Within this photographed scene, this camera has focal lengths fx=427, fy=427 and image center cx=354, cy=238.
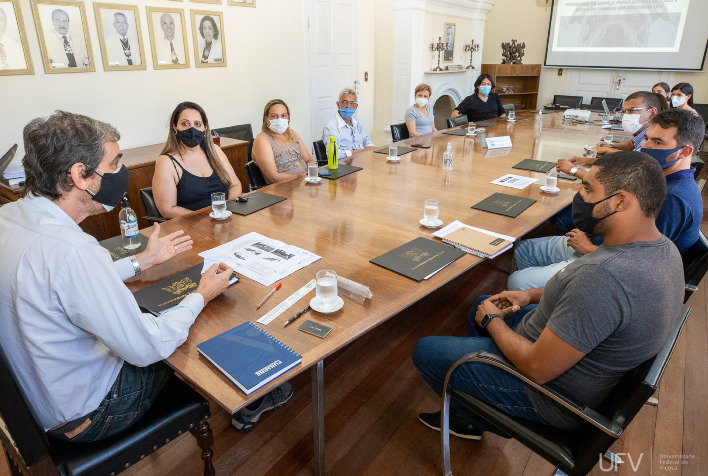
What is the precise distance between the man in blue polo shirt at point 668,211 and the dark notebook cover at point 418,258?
0.59m

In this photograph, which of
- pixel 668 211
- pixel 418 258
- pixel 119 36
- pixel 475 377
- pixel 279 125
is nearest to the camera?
pixel 475 377

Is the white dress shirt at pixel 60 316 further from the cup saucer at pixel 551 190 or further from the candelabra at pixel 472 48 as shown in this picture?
the candelabra at pixel 472 48

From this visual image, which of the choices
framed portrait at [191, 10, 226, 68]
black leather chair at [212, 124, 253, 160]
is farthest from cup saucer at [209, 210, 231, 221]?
framed portrait at [191, 10, 226, 68]

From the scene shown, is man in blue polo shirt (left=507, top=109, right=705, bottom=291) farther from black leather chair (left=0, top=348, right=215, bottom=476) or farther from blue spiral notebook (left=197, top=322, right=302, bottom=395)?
black leather chair (left=0, top=348, right=215, bottom=476)

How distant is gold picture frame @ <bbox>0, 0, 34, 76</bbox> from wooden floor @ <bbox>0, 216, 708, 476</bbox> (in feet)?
9.21

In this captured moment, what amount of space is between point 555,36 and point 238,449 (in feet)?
28.7

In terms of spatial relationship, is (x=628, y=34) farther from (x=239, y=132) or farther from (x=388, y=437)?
(x=388, y=437)

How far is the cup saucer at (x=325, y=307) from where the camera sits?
131 centimetres

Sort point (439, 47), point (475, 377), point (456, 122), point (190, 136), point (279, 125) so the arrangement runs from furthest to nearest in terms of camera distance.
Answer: point (439, 47) → point (456, 122) → point (279, 125) → point (190, 136) → point (475, 377)

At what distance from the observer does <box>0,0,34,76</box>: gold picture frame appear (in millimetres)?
3016

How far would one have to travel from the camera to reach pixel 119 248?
1743 millimetres

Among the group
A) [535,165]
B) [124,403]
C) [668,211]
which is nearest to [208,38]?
[535,165]

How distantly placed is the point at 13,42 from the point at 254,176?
2027 millimetres

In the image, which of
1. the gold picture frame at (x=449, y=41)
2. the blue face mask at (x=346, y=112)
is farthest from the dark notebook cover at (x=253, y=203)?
the gold picture frame at (x=449, y=41)
